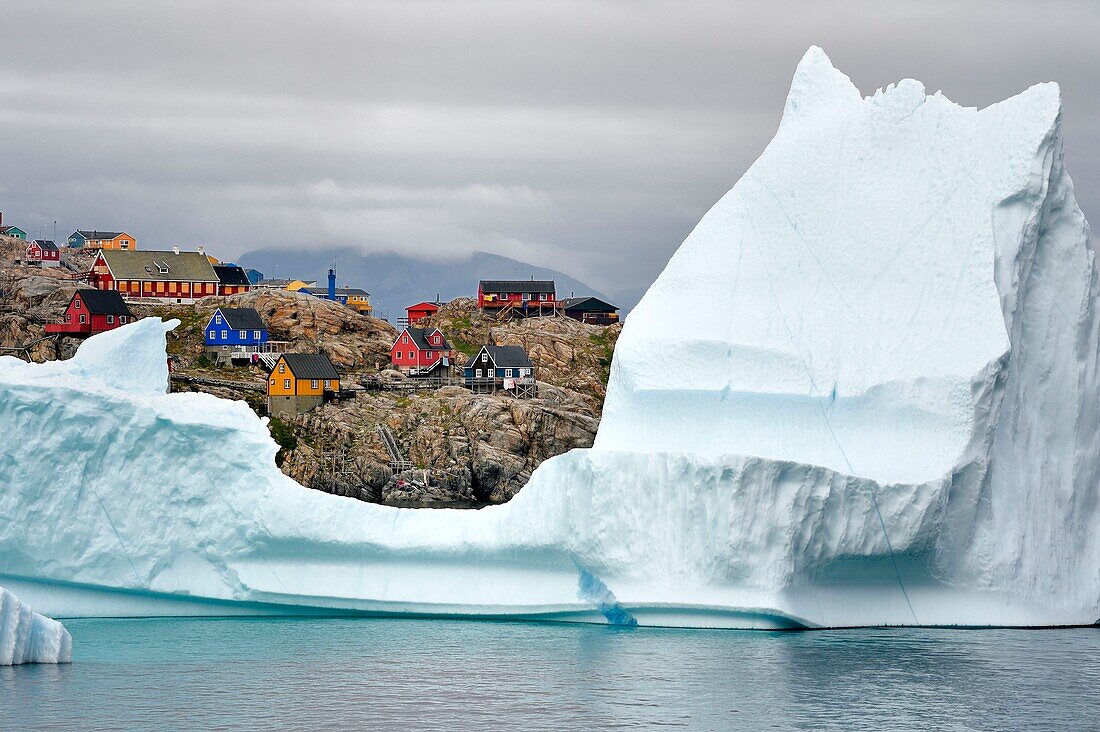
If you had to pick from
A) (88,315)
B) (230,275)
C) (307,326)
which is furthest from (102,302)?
(230,275)

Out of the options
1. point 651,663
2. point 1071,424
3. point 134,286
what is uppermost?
point 134,286

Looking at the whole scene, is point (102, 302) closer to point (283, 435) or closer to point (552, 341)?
point (283, 435)

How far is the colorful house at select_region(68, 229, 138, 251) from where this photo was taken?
3824 inches

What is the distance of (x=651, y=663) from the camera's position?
18844 millimetres

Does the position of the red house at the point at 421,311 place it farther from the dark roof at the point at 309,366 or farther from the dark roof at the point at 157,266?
the dark roof at the point at 309,366

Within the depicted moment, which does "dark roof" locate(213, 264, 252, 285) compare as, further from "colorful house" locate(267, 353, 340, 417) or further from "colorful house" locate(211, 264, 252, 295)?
"colorful house" locate(267, 353, 340, 417)

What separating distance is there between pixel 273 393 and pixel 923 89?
37.3 meters

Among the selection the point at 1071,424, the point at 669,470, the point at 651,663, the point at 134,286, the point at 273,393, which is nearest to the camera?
the point at 651,663

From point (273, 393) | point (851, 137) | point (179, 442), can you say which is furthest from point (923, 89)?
point (273, 393)

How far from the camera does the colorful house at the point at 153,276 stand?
7069 cm

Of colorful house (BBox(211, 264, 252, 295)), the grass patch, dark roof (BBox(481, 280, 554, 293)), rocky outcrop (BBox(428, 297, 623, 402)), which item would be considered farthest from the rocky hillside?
the grass patch

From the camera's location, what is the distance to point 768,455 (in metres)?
21.4

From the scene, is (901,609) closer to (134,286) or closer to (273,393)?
(273,393)

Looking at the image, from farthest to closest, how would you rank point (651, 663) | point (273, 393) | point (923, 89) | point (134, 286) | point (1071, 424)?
1. point (134, 286)
2. point (273, 393)
3. point (923, 89)
4. point (1071, 424)
5. point (651, 663)
